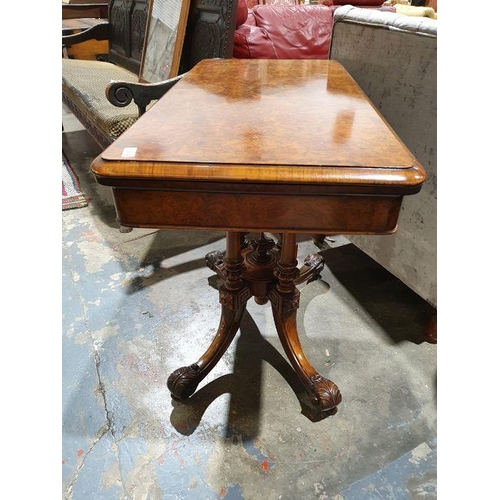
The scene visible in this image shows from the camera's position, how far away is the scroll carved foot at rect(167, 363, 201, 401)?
3.51 ft

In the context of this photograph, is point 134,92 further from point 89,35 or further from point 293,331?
point 89,35

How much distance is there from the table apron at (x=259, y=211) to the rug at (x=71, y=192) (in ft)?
5.26

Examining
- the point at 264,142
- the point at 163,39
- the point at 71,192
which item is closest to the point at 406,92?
the point at 264,142

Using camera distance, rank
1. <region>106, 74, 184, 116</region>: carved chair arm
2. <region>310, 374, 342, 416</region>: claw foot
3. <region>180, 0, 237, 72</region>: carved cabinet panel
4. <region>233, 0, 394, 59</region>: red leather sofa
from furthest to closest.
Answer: <region>233, 0, 394, 59</region>: red leather sofa
<region>180, 0, 237, 72</region>: carved cabinet panel
<region>106, 74, 184, 116</region>: carved chair arm
<region>310, 374, 342, 416</region>: claw foot

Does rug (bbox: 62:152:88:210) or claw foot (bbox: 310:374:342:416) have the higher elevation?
rug (bbox: 62:152:88:210)

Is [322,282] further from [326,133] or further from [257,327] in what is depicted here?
[326,133]

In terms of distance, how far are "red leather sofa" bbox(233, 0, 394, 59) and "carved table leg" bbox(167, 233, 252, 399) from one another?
1.11 meters

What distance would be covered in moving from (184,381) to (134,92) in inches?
38.2

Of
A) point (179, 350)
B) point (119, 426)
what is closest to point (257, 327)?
point (179, 350)

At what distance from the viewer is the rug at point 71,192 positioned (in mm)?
2079

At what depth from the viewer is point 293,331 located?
1131 mm

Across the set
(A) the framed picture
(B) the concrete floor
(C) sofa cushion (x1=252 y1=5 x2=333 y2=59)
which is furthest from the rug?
(C) sofa cushion (x1=252 y1=5 x2=333 y2=59)

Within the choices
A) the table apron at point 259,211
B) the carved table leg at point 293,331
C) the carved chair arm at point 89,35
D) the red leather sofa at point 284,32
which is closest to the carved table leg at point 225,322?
the carved table leg at point 293,331

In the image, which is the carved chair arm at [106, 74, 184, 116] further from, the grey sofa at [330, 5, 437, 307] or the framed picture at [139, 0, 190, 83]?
the grey sofa at [330, 5, 437, 307]
